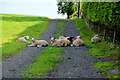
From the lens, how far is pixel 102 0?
1546cm

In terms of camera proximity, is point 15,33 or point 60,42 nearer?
point 60,42

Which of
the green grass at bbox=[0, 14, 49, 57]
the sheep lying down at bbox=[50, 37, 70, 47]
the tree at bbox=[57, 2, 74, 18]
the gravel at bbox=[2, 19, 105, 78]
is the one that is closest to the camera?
the gravel at bbox=[2, 19, 105, 78]

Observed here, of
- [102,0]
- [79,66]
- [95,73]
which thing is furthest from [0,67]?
[102,0]

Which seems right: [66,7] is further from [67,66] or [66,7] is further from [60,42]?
[67,66]

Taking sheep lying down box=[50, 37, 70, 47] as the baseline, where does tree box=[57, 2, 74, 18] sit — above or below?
above

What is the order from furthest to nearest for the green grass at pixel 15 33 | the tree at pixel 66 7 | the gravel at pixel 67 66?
1. the tree at pixel 66 7
2. the green grass at pixel 15 33
3. the gravel at pixel 67 66


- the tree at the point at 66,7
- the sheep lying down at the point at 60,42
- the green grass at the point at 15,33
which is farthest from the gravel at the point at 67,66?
the tree at the point at 66,7

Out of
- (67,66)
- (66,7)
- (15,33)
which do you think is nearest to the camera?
(67,66)

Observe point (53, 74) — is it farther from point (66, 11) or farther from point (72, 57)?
point (66, 11)

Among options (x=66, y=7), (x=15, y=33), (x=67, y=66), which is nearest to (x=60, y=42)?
(x=67, y=66)

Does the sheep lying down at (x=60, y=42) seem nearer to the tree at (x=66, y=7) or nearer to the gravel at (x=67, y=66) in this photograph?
the gravel at (x=67, y=66)

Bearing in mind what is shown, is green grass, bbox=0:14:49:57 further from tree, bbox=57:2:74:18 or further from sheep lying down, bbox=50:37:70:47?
tree, bbox=57:2:74:18

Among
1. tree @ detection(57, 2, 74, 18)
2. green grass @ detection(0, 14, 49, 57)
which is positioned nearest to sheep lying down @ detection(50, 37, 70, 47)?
green grass @ detection(0, 14, 49, 57)

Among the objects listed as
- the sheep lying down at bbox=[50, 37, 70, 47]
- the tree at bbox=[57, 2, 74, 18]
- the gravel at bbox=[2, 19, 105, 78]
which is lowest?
the gravel at bbox=[2, 19, 105, 78]
